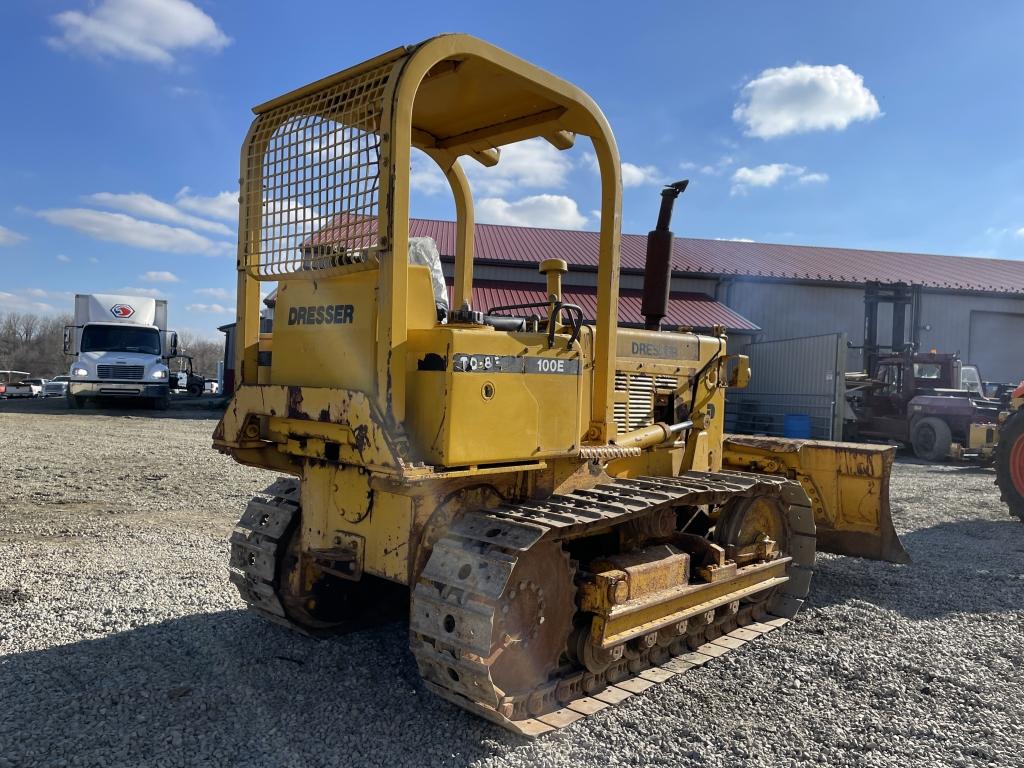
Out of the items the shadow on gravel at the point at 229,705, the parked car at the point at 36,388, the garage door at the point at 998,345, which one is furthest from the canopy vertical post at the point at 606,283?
the parked car at the point at 36,388

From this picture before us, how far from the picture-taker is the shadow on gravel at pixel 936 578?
6.25m

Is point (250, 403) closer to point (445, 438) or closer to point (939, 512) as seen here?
point (445, 438)

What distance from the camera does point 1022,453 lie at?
958 centimetres

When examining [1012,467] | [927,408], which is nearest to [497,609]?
[1012,467]

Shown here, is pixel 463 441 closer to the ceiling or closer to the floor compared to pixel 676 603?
closer to the ceiling

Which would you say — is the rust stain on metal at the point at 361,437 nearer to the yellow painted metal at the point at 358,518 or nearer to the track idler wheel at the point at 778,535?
the yellow painted metal at the point at 358,518

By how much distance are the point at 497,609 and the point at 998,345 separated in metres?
32.8

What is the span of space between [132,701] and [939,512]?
10416 millimetres

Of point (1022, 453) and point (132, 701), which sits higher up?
point (1022, 453)

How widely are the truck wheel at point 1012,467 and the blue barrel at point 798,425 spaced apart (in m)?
9.48

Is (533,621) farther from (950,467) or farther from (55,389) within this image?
(55,389)

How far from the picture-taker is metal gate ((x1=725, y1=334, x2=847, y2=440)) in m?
18.9

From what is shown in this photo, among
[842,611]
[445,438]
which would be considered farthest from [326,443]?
[842,611]

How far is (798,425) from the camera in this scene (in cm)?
1941
